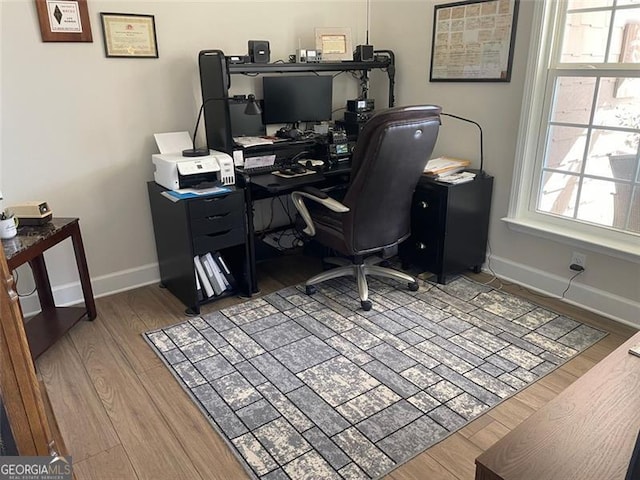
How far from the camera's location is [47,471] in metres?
0.98

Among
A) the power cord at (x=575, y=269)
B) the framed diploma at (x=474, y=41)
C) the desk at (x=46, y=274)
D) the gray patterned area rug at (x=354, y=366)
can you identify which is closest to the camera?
the gray patterned area rug at (x=354, y=366)

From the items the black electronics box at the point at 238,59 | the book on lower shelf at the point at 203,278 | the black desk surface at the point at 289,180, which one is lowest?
the book on lower shelf at the point at 203,278

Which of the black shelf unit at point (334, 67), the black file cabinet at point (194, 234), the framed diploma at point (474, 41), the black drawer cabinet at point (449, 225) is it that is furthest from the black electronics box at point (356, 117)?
the black file cabinet at point (194, 234)

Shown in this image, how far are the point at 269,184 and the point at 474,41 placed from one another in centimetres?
156

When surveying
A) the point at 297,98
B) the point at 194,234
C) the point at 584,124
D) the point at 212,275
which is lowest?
the point at 212,275

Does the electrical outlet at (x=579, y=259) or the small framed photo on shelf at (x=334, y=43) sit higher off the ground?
the small framed photo on shelf at (x=334, y=43)

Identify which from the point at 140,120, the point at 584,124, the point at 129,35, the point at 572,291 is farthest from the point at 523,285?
the point at 129,35

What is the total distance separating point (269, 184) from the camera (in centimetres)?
264

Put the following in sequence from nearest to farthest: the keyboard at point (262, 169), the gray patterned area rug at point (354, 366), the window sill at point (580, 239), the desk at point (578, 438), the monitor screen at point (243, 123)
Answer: the desk at point (578, 438) → the gray patterned area rug at point (354, 366) → the window sill at point (580, 239) → the keyboard at point (262, 169) → the monitor screen at point (243, 123)

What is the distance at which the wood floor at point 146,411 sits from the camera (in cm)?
167

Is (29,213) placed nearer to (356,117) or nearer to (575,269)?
(356,117)

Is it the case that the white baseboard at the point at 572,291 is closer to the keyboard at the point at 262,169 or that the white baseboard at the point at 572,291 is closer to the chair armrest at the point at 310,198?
the chair armrest at the point at 310,198

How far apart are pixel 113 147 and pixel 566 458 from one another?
265 cm

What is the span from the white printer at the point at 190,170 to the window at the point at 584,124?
1.72 metres
